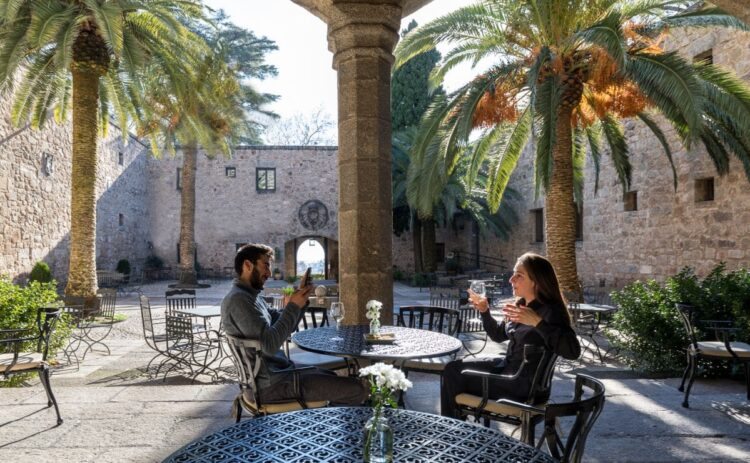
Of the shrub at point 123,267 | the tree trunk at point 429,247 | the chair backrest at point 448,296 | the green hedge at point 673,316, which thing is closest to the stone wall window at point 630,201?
the chair backrest at point 448,296

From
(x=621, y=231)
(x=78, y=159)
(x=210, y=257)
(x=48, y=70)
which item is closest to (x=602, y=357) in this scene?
(x=621, y=231)

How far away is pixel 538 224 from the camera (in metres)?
17.6

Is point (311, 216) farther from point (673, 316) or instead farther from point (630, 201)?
point (673, 316)

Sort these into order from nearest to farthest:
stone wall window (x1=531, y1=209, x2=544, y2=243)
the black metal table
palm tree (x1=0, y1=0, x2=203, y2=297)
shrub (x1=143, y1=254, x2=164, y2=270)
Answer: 1. the black metal table
2. palm tree (x1=0, y1=0, x2=203, y2=297)
3. stone wall window (x1=531, y1=209, x2=544, y2=243)
4. shrub (x1=143, y1=254, x2=164, y2=270)

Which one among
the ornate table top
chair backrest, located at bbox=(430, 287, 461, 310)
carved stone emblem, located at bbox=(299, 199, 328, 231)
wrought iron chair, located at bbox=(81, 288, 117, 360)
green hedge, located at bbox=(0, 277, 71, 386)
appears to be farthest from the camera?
carved stone emblem, located at bbox=(299, 199, 328, 231)

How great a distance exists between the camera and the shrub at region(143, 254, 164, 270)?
72.6 feet

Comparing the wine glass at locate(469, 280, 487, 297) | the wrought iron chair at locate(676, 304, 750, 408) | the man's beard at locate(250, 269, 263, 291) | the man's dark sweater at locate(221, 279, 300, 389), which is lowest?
the wrought iron chair at locate(676, 304, 750, 408)

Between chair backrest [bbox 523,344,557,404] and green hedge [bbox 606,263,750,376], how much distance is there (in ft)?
10.2

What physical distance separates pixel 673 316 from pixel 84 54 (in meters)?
10.0

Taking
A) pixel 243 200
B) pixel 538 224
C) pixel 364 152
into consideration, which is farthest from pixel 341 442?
pixel 243 200

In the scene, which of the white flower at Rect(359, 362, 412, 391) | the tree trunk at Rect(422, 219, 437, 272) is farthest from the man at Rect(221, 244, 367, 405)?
the tree trunk at Rect(422, 219, 437, 272)

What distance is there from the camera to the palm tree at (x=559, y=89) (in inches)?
276

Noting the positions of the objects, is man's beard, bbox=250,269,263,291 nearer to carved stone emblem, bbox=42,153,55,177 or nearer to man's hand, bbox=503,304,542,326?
man's hand, bbox=503,304,542,326

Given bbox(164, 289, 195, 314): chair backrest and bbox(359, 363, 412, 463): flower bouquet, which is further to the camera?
bbox(164, 289, 195, 314): chair backrest
